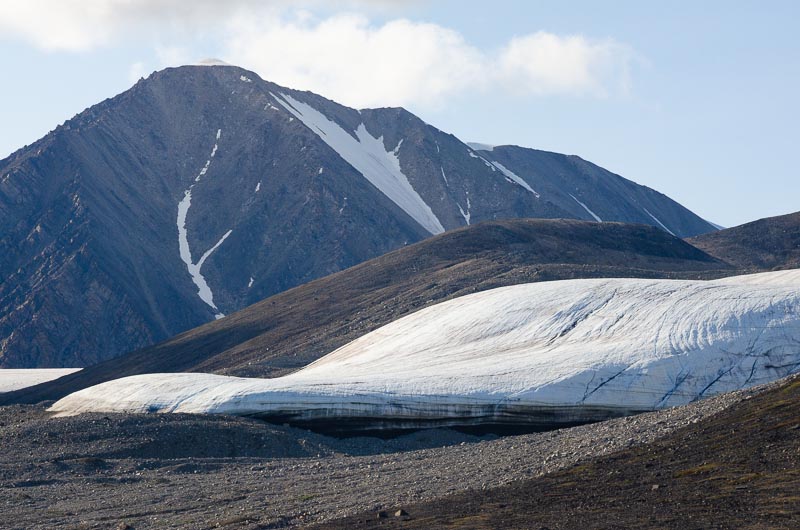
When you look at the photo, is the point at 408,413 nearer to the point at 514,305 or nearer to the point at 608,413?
the point at 608,413

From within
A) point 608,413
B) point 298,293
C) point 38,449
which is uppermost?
point 298,293

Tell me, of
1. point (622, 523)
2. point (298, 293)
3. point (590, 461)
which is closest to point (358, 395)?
point (590, 461)

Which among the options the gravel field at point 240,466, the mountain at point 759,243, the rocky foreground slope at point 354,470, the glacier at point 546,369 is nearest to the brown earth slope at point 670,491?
the rocky foreground slope at point 354,470

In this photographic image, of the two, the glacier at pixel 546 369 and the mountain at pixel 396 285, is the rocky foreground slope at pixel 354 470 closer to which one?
the glacier at pixel 546 369

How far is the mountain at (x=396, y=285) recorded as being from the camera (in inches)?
4156

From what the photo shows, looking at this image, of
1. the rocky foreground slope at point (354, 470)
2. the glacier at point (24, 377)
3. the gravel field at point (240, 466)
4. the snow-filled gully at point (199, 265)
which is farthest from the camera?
the snow-filled gully at point (199, 265)

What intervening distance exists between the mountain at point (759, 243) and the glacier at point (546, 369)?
85.9 meters

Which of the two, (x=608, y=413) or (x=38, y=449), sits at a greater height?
(x=38, y=449)

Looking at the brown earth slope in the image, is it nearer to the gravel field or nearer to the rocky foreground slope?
the rocky foreground slope

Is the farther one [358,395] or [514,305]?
[514,305]

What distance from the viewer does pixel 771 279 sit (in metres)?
82.9

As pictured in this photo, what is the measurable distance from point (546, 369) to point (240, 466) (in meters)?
20.1

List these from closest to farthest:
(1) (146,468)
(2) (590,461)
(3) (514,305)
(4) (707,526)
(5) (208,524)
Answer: (4) (707,526) → (5) (208,524) → (2) (590,461) → (1) (146,468) → (3) (514,305)

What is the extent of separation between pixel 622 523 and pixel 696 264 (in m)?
115
